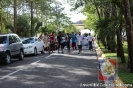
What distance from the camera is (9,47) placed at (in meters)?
16.1

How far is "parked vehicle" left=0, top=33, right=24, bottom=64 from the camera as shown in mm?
15352

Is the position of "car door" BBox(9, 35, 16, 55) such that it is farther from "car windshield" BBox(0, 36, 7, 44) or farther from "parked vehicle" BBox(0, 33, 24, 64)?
"car windshield" BBox(0, 36, 7, 44)

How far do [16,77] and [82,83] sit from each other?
2.70 meters

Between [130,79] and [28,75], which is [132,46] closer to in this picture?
[130,79]

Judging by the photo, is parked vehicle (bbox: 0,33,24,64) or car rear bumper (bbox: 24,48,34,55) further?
car rear bumper (bbox: 24,48,34,55)

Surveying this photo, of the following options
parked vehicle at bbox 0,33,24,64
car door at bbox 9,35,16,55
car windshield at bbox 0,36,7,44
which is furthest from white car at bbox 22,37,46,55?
car windshield at bbox 0,36,7,44

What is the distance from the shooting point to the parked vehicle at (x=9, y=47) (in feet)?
50.4

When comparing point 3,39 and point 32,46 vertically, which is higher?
point 3,39

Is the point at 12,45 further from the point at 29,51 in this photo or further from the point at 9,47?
the point at 29,51

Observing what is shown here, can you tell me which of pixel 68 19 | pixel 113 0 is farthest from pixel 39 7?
pixel 113 0

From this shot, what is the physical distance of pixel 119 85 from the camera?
7984 millimetres

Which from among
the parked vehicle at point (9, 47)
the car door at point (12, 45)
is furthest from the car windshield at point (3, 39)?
the car door at point (12, 45)

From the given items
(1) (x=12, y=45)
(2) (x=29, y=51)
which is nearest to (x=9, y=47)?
(1) (x=12, y=45)

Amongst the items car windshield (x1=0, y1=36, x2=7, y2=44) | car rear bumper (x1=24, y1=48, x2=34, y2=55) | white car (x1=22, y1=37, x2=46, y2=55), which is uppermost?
car windshield (x1=0, y1=36, x2=7, y2=44)
